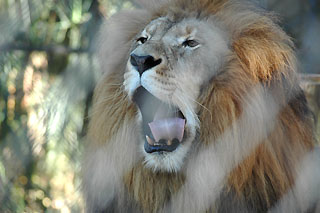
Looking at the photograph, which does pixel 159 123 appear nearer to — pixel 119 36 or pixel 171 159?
pixel 171 159

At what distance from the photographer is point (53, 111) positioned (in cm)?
217

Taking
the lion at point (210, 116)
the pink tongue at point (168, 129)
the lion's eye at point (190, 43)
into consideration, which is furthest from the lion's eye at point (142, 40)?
the pink tongue at point (168, 129)

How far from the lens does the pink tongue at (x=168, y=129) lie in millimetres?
1292

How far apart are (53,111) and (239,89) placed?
1.12m

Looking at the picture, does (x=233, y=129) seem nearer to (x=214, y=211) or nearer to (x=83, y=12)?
(x=214, y=211)

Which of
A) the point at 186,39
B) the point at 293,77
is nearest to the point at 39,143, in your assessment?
the point at 186,39

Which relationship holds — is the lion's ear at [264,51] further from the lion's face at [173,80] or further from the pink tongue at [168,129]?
the pink tongue at [168,129]

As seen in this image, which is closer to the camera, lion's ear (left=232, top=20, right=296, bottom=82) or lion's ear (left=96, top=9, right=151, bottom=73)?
lion's ear (left=232, top=20, right=296, bottom=82)

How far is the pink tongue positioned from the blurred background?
85 cm

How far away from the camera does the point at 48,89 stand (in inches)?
85.6

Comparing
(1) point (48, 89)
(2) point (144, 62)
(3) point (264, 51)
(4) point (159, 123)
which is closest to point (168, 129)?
(4) point (159, 123)

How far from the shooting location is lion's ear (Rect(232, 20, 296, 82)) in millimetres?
1255

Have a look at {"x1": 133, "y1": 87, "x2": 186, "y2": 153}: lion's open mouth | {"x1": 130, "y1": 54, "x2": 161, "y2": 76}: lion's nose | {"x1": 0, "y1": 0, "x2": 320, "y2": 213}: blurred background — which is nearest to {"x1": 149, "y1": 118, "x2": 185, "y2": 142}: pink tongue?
{"x1": 133, "y1": 87, "x2": 186, "y2": 153}: lion's open mouth

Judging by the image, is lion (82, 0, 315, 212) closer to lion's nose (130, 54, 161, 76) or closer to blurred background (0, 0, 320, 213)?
lion's nose (130, 54, 161, 76)
